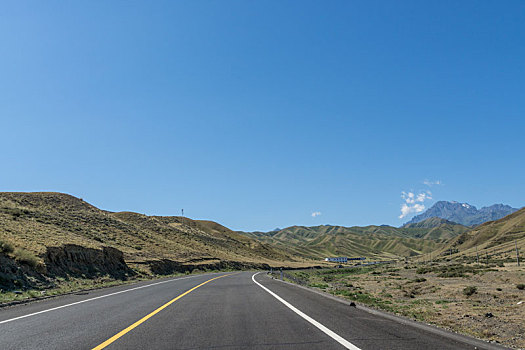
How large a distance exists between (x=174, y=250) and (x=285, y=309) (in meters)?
64.5

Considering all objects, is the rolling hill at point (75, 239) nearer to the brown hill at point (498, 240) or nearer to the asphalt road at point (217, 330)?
the asphalt road at point (217, 330)

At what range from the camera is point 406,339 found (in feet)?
21.8

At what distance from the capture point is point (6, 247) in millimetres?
21531

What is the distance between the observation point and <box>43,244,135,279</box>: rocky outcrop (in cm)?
2573

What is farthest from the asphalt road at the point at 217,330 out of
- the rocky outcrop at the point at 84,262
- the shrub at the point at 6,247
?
the rocky outcrop at the point at 84,262

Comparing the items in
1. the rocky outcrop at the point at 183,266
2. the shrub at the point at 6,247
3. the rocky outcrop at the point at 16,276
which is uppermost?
the shrub at the point at 6,247

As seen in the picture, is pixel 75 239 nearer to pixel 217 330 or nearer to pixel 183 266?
pixel 183 266

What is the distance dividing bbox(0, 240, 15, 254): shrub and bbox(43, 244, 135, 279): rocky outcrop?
2.84 m

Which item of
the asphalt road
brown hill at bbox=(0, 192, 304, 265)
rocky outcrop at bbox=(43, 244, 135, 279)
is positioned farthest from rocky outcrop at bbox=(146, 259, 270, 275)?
the asphalt road

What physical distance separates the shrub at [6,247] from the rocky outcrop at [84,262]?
9.33ft

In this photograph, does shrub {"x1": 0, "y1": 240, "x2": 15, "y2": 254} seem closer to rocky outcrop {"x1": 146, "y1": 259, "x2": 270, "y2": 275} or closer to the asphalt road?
the asphalt road

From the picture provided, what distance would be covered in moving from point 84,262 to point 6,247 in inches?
380

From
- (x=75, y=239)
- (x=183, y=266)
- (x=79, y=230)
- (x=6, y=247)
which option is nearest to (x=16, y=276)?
(x=6, y=247)

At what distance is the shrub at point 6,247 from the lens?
21.3m
